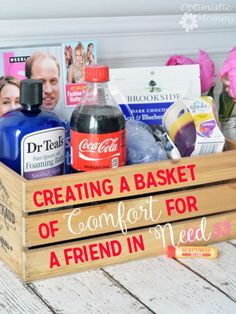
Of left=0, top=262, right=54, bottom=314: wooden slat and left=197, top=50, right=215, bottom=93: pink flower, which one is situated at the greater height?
left=197, top=50, right=215, bottom=93: pink flower

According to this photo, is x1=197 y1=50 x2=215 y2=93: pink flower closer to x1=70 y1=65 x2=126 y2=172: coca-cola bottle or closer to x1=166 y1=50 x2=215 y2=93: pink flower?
x1=166 y1=50 x2=215 y2=93: pink flower

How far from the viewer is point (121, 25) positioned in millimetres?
1286

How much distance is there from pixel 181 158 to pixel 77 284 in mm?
250

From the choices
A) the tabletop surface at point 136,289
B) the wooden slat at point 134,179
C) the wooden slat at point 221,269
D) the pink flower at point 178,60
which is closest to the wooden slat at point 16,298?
the tabletop surface at point 136,289

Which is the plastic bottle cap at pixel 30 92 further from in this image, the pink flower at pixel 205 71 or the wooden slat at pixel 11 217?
the pink flower at pixel 205 71

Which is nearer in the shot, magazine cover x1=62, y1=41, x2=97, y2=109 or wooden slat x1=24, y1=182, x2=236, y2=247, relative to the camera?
wooden slat x1=24, y1=182, x2=236, y2=247

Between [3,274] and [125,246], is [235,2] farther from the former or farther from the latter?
[3,274]

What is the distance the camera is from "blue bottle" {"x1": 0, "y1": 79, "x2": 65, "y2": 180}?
96cm

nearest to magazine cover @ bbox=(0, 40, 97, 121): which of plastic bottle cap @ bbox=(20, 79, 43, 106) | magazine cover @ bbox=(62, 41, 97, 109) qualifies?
magazine cover @ bbox=(62, 41, 97, 109)

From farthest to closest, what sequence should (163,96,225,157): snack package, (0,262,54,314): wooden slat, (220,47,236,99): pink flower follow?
(220,47,236,99): pink flower, (163,96,225,157): snack package, (0,262,54,314): wooden slat

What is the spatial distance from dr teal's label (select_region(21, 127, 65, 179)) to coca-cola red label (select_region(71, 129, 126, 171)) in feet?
0.08

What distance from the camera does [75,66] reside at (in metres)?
1.18

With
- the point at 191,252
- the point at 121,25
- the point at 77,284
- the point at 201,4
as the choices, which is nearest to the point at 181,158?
the point at 191,252

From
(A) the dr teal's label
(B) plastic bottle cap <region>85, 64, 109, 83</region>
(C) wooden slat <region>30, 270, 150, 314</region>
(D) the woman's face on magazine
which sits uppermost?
(B) plastic bottle cap <region>85, 64, 109, 83</region>
